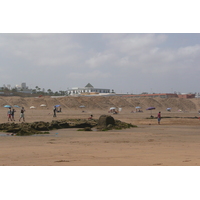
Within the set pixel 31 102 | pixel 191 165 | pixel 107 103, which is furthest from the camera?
pixel 107 103

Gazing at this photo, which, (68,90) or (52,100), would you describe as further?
(68,90)

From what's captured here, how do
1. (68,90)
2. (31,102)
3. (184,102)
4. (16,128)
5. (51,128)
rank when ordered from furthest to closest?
1. (68,90)
2. (184,102)
3. (31,102)
4. (51,128)
5. (16,128)

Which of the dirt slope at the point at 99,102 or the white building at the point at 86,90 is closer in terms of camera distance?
the dirt slope at the point at 99,102

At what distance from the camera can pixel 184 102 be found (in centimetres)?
10100

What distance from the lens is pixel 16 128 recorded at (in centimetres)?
1947

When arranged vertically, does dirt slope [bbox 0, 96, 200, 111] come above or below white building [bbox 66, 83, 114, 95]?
below

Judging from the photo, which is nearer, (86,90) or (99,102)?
(99,102)

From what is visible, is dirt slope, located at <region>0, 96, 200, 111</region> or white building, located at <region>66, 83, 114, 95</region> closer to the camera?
dirt slope, located at <region>0, 96, 200, 111</region>

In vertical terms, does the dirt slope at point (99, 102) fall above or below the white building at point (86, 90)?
below

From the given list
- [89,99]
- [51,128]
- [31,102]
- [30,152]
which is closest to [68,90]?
[89,99]

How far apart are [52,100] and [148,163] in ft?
245

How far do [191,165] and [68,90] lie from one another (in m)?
142

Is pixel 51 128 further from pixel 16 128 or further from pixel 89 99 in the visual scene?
pixel 89 99

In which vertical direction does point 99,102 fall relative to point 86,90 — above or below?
below
